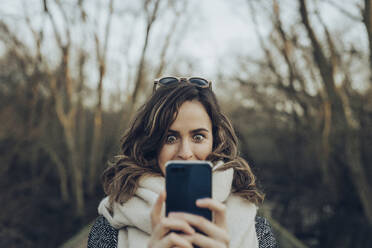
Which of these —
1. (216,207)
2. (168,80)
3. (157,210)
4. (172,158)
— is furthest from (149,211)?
(168,80)

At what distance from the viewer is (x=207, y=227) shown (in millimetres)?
1020

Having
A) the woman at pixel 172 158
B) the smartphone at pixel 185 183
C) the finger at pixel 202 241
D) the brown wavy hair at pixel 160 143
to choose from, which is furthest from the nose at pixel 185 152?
the finger at pixel 202 241

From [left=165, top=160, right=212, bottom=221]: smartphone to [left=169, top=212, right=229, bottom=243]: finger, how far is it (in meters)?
0.04

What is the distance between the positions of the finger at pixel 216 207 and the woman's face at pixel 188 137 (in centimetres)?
35

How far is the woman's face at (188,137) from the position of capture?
1393 mm

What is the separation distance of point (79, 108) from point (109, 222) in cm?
709

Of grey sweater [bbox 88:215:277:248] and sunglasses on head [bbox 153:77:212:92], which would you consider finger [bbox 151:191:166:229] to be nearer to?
grey sweater [bbox 88:215:277:248]

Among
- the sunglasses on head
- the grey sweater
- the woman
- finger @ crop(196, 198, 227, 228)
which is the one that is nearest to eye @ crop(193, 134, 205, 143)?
the woman

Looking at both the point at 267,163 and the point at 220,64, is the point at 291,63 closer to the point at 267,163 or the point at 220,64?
the point at 220,64

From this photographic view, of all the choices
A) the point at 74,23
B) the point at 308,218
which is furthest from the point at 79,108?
the point at 308,218

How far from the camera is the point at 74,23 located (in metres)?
5.63

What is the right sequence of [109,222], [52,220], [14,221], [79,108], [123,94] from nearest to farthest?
[109,222] < [14,221] < [52,220] < [79,108] < [123,94]

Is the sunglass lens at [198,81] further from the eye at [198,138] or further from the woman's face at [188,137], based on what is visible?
the eye at [198,138]

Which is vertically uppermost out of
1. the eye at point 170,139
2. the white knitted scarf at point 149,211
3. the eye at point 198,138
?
the eye at point 198,138
